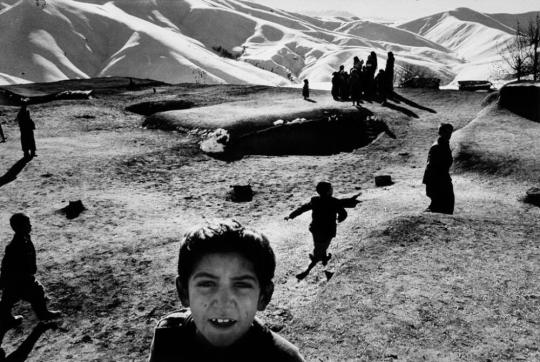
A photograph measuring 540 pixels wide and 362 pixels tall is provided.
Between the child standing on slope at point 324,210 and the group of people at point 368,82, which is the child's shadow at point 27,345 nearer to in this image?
the child standing on slope at point 324,210

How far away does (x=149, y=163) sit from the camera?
13195 millimetres

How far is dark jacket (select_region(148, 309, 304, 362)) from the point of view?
4.75 feet

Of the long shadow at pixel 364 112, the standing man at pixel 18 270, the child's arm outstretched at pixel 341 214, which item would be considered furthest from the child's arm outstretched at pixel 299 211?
the long shadow at pixel 364 112

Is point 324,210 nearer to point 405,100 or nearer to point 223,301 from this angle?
point 223,301

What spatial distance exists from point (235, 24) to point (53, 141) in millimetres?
189070

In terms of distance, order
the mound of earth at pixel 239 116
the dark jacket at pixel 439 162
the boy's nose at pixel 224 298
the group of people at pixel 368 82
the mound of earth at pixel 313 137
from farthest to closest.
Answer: the group of people at pixel 368 82 → the mound of earth at pixel 239 116 → the mound of earth at pixel 313 137 → the dark jacket at pixel 439 162 → the boy's nose at pixel 224 298

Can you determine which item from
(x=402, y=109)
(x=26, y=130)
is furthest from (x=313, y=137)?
(x=26, y=130)

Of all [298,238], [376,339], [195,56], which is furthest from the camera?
[195,56]

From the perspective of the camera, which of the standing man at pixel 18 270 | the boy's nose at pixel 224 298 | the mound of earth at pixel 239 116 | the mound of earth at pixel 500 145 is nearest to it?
the boy's nose at pixel 224 298

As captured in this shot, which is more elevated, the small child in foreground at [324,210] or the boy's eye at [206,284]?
the boy's eye at [206,284]

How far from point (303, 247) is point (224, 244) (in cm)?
631

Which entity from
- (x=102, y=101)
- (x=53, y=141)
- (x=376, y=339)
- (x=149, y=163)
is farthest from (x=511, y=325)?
(x=102, y=101)

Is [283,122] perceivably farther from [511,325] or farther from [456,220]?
[511,325]

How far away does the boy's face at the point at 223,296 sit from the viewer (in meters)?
1.41
